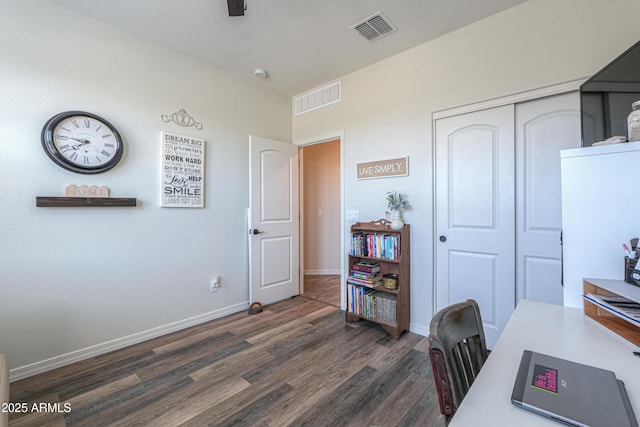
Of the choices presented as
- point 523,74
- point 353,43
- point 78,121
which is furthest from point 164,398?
point 523,74

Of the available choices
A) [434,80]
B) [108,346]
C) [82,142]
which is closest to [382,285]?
[434,80]

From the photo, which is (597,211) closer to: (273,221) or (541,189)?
(541,189)

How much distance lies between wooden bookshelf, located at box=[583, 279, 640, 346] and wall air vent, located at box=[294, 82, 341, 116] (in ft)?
9.35

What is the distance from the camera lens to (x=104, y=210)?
2.33 metres

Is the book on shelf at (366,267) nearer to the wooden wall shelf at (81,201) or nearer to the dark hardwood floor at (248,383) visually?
the dark hardwood floor at (248,383)

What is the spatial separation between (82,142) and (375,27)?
261 centimetres

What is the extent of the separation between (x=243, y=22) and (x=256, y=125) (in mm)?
1267

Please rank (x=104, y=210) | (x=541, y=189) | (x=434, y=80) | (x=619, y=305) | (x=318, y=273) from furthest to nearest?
1. (x=318, y=273)
2. (x=434, y=80)
3. (x=104, y=210)
4. (x=541, y=189)
5. (x=619, y=305)

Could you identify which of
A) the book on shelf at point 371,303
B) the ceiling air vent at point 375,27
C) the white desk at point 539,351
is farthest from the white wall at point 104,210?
the white desk at point 539,351

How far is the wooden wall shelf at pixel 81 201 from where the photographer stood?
203 centimetres

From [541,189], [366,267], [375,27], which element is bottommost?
[366,267]

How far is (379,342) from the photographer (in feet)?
8.15

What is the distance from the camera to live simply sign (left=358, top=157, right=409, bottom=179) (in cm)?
271

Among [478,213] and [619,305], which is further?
[478,213]
